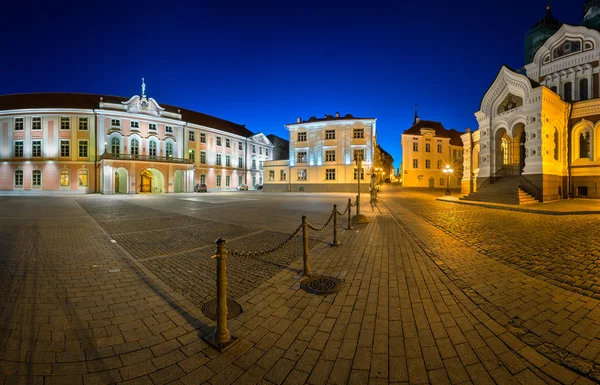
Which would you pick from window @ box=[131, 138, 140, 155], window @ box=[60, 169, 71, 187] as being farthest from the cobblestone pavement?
window @ box=[60, 169, 71, 187]

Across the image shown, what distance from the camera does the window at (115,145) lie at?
137 feet

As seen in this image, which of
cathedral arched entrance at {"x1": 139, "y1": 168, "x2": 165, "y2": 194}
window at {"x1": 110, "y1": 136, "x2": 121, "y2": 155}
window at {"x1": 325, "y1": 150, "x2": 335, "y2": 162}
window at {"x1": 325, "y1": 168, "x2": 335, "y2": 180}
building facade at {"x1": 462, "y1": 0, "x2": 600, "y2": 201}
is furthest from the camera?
window at {"x1": 325, "y1": 150, "x2": 335, "y2": 162}

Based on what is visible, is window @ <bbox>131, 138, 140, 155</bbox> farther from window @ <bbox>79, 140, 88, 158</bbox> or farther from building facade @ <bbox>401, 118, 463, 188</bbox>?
building facade @ <bbox>401, 118, 463, 188</bbox>

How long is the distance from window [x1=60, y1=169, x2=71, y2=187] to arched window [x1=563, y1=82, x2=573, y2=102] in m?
62.3

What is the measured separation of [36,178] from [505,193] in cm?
5896

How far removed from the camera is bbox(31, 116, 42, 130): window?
131ft

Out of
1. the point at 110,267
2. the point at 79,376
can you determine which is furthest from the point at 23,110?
the point at 79,376

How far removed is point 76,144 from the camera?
4031cm

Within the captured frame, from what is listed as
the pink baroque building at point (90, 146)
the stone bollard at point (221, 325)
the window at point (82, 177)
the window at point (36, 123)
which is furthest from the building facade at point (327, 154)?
the stone bollard at point (221, 325)

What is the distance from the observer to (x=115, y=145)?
138 ft

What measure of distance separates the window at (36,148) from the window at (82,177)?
6.38m

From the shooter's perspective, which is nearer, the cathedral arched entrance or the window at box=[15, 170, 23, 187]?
the window at box=[15, 170, 23, 187]

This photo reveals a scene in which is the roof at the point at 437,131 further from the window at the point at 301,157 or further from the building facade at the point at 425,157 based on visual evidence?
the window at the point at 301,157

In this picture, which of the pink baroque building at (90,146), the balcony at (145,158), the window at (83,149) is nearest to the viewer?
the balcony at (145,158)
